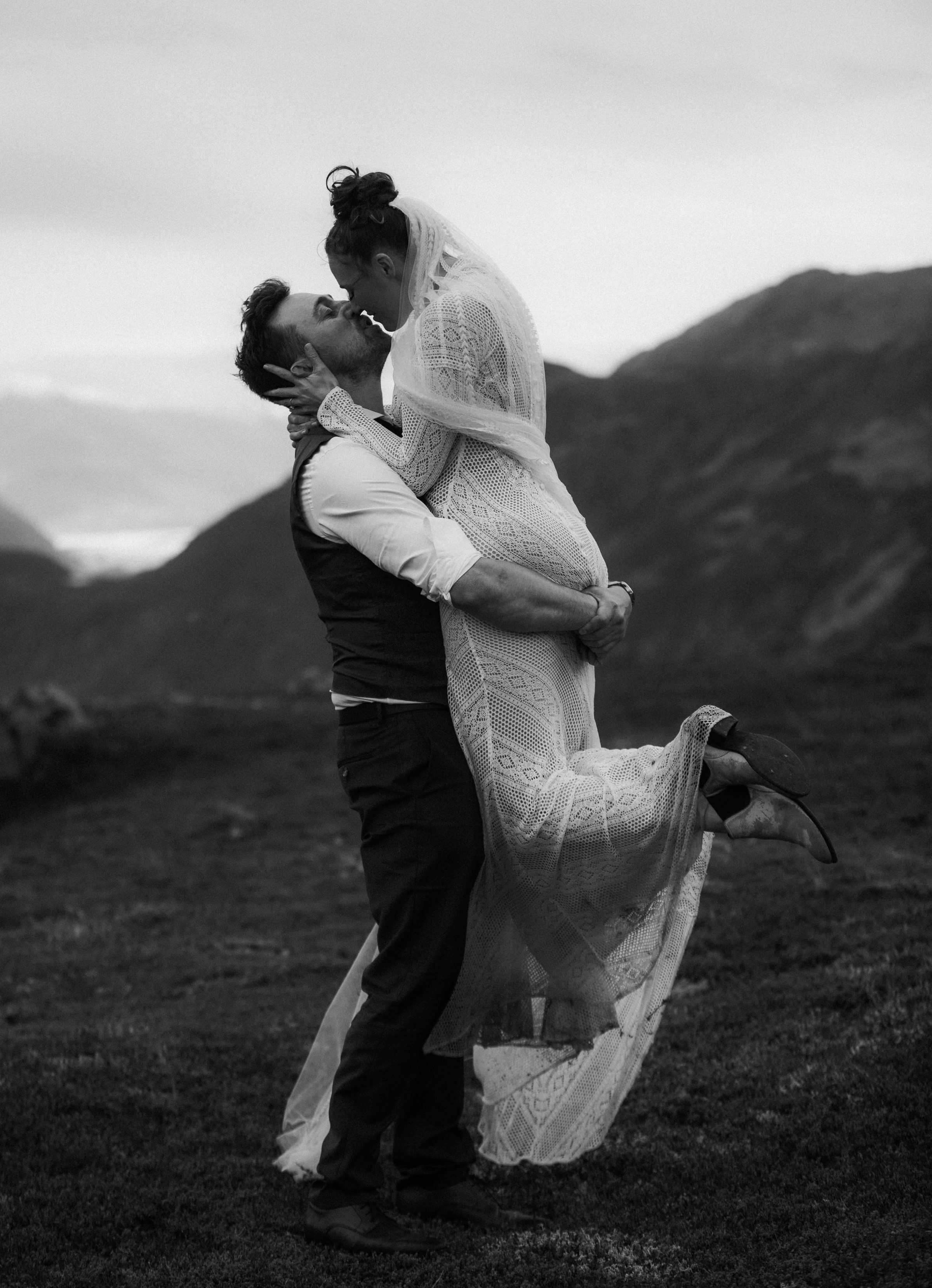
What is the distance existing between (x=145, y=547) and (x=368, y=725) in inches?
2109

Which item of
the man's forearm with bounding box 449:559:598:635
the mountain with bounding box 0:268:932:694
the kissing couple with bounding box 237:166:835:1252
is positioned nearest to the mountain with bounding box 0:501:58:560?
the mountain with bounding box 0:268:932:694

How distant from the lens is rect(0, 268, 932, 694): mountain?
98.6 feet

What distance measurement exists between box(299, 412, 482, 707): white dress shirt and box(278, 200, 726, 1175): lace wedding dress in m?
0.10

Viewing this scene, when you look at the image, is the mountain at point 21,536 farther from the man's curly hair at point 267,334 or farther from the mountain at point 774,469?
the man's curly hair at point 267,334

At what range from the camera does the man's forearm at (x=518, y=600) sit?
397 centimetres

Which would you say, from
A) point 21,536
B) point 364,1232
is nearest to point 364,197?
point 364,1232

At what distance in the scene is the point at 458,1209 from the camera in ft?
15.0

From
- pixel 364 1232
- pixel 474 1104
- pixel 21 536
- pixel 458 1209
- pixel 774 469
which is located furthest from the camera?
pixel 21 536

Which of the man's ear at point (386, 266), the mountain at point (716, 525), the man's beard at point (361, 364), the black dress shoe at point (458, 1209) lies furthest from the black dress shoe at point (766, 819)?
the mountain at point (716, 525)

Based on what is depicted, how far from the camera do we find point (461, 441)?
421 cm

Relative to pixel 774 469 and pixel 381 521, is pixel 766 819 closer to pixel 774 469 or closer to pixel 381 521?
pixel 381 521

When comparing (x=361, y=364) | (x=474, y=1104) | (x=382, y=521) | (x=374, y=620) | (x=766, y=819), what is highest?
(x=361, y=364)

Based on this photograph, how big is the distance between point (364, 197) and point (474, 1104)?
140 inches

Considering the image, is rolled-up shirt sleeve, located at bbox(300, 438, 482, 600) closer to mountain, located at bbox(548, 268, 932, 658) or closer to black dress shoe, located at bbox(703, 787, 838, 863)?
black dress shoe, located at bbox(703, 787, 838, 863)
